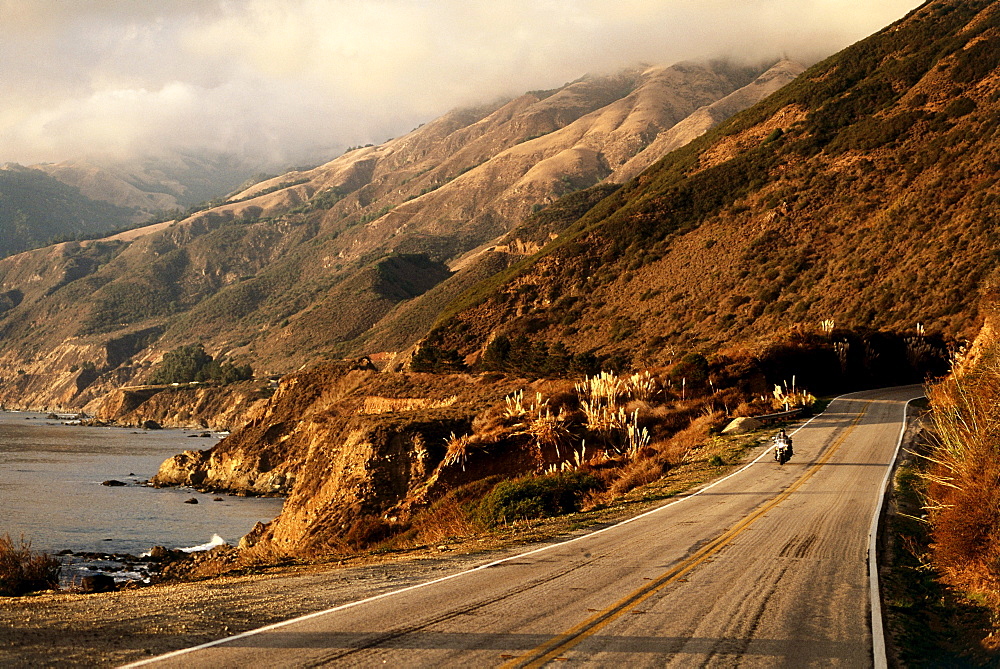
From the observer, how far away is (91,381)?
194000 mm

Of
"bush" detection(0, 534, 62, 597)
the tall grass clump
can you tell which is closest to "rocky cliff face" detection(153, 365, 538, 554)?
"bush" detection(0, 534, 62, 597)

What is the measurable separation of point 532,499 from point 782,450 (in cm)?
929

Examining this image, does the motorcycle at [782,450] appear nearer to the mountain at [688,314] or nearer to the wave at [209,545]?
the mountain at [688,314]

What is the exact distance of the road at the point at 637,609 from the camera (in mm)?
8227

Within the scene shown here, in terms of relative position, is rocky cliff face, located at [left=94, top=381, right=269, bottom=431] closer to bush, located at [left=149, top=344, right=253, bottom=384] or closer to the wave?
bush, located at [left=149, top=344, right=253, bottom=384]

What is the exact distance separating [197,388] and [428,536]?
130339mm

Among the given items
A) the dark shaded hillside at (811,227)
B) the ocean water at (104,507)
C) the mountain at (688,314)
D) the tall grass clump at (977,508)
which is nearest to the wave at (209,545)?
the ocean water at (104,507)

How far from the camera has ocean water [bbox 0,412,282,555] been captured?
3916 cm

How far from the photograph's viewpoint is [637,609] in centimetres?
1023

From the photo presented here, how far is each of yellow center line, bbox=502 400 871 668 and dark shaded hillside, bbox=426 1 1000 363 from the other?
4281 cm

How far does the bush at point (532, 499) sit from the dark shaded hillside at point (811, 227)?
36.2 m

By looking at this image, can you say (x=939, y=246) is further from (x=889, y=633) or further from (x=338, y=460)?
(x=889, y=633)

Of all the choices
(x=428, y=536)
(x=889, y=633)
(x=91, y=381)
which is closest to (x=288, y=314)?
(x=91, y=381)

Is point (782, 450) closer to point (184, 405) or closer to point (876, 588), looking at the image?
point (876, 588)
